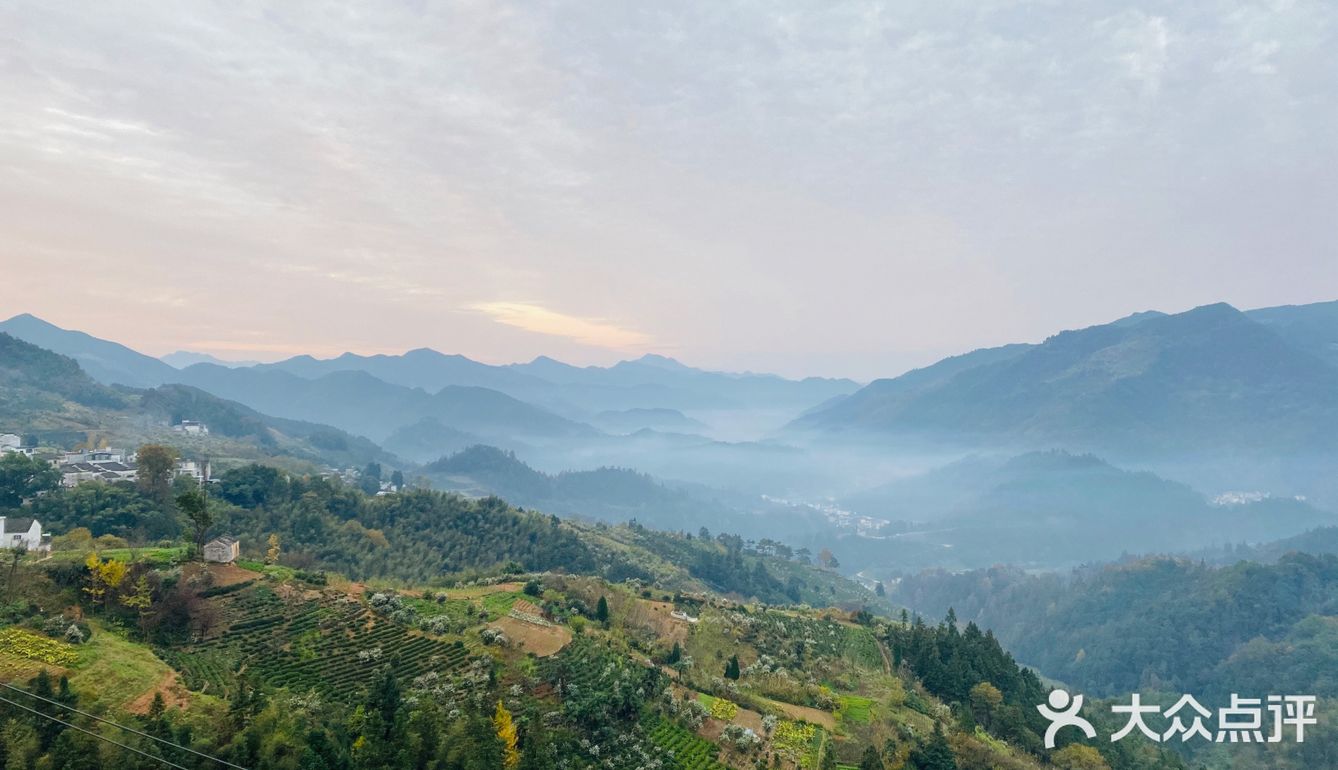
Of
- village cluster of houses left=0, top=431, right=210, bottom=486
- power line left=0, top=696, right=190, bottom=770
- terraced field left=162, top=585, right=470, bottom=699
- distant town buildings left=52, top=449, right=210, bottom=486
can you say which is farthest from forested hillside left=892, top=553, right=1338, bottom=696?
village cluster of houses left=0, top=431, right=210, bottom=486

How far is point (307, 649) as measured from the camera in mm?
26562

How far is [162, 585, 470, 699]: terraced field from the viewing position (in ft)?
79.8

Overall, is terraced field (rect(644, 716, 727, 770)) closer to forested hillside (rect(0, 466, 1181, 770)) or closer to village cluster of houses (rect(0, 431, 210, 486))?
forested hillside (rect(0, 466, 1181, 770))

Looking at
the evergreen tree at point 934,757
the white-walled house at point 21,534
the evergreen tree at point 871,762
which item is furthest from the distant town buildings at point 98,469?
the evergreen tree at point 934,757

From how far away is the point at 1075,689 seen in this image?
9250 centimetres

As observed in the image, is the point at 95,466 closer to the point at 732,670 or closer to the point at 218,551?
the point at 218,551

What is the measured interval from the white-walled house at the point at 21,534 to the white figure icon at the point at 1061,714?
2035 inches

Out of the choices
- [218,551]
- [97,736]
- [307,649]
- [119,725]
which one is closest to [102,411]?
[218,551]

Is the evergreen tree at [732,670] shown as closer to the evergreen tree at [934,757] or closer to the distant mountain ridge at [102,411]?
the evergreen tree at [934,757]

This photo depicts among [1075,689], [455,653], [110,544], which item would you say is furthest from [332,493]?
[1075,689]

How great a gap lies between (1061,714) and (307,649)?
123ft

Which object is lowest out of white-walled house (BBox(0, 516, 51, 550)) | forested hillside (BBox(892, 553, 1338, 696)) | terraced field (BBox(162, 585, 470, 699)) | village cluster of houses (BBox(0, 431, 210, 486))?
forested hillside (BBox(892, 553, 1338, 696))

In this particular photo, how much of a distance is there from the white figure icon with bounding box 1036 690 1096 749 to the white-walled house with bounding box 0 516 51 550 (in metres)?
51.7

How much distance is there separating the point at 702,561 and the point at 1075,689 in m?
54.2
